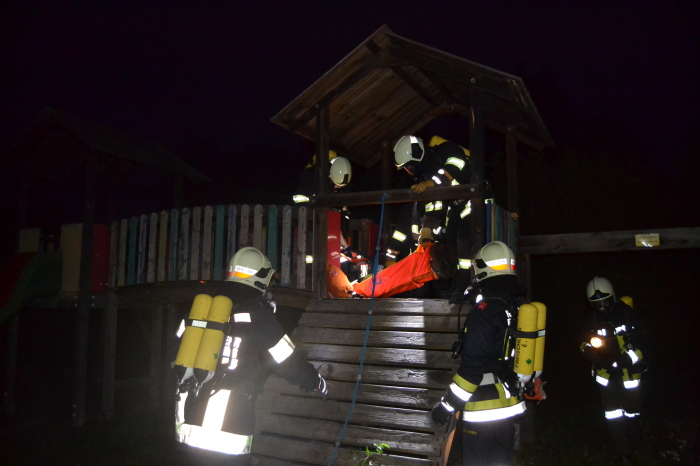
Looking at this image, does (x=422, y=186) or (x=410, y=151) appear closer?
(x=422, y=186)

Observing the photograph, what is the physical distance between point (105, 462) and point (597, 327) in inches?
324

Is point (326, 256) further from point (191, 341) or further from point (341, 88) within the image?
point (191, 341)

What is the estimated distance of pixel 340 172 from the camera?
8.94m

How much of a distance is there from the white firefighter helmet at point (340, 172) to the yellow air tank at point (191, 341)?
471 centimetres

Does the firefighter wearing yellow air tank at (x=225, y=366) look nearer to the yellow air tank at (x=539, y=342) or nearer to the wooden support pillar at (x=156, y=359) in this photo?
the yellow air tank at (x=539, y=342)

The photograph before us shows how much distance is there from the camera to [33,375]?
1465 cm

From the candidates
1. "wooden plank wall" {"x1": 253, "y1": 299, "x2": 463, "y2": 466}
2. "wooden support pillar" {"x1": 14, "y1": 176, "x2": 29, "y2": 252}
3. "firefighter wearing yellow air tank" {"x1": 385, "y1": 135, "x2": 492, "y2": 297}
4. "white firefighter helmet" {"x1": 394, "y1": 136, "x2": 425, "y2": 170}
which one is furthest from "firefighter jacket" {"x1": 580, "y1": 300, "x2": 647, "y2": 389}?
"wooden support pillar" {"x1": 14, "y1": 176, "x2": 29, "y2": 252}

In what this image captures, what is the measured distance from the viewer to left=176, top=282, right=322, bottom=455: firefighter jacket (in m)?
4.50

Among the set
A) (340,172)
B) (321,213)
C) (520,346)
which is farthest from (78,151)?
(520,346)

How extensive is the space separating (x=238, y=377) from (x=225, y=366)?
6.2 inches

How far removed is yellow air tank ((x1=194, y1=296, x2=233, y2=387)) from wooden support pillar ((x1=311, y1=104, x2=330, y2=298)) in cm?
332

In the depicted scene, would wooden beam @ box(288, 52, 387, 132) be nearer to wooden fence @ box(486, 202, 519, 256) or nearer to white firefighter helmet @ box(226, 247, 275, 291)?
wooden fence @ box(486, 202, 519, 256)

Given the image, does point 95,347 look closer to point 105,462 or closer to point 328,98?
point 105,462

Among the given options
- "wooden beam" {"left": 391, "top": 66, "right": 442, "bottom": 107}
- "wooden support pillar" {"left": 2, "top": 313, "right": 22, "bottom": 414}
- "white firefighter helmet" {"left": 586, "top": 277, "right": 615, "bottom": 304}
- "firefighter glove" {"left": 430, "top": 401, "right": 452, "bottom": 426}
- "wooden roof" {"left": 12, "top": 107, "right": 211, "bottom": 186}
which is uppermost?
"wooden beam" {"left": 391, "top": 66, "right": 442, "bottom": 107}
